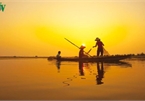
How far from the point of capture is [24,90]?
3.89m

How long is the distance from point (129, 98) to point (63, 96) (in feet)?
2.85

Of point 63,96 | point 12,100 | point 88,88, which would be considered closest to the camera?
point 12,100

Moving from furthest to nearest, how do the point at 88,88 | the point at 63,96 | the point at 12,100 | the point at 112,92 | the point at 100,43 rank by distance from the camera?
the point at 100,43, the point at 88,88, the point at 112,92, the point at 63,96, the point at 12,100

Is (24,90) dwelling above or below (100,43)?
below

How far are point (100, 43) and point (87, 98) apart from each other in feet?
24.3

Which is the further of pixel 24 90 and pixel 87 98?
pixel 24 90

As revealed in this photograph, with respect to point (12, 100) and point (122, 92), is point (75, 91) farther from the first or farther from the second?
point (12, 100)

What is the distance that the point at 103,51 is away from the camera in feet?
36.2

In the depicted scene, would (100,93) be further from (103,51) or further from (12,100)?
(103,51)

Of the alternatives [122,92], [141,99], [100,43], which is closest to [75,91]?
[122,92]

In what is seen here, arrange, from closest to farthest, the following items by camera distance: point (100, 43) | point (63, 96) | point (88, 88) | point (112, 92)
Answer: 1. point (63, 96)
2. point (112, 92)
3. point (88, 88)
4. point (100, 43)

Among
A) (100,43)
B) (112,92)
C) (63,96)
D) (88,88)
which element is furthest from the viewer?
(100,43)

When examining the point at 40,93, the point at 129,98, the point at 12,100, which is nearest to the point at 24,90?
the point at 40,93

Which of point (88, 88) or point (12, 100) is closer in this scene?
point (12, 100)
